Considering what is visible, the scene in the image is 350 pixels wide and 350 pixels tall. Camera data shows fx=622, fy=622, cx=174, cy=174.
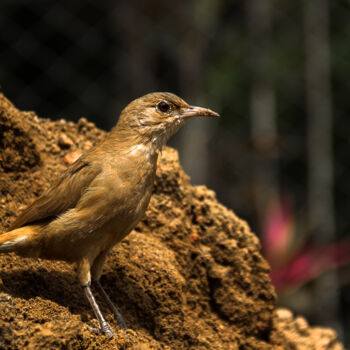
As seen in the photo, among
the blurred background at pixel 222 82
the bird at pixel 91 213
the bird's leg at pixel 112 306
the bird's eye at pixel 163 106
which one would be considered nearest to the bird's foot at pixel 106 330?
the bird at pixel 91 213

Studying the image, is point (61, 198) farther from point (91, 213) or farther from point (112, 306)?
point (112, 306)

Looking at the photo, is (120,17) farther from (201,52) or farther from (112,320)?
(112,320)

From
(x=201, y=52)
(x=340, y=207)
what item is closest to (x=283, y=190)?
(x=340, y=207)

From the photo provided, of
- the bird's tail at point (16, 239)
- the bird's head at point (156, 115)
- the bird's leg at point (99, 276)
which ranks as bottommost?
the bird's tail at point (16, 239)

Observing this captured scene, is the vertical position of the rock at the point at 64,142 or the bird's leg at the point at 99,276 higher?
the rock at the point at 64,142

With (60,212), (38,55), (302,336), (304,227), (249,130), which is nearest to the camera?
(60,212)

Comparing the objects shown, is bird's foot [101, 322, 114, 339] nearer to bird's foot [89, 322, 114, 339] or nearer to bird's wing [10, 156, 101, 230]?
bird's foot [89, 322, 114, 339]

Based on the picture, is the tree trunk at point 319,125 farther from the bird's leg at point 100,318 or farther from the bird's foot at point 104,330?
the bird's foot at point 104,330
